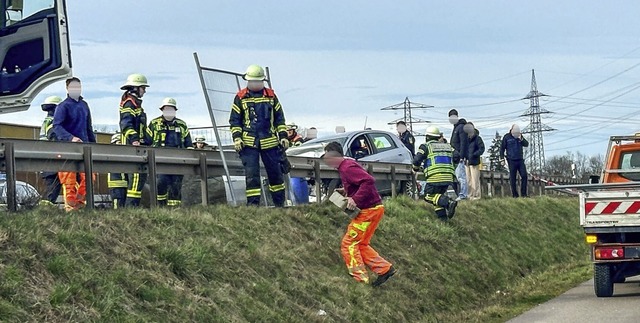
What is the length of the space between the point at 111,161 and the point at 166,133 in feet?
9.21

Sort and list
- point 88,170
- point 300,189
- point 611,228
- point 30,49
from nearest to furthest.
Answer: point 30,49
point 88,170
point 611,228
point 300,189

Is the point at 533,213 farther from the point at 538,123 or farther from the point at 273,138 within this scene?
the point at 538,123

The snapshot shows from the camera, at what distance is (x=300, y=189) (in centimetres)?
1513

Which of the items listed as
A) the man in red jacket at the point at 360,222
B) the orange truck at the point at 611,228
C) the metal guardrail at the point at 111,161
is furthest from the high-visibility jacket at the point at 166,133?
the orange truck at the point at 611,228

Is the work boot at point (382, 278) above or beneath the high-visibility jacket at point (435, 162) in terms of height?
beneath

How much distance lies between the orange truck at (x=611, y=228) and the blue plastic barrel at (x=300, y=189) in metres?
4.37

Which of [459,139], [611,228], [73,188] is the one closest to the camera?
[73,188]

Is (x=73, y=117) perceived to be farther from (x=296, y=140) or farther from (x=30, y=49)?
(x=296, y=140)

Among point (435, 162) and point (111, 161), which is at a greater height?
point (111, 161)

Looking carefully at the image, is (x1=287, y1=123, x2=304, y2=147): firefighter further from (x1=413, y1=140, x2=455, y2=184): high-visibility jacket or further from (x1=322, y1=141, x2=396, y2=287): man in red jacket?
(x1=322, y1=141, x2=396, y2=287): man in red jacket

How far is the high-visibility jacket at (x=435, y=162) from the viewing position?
16.0 metres

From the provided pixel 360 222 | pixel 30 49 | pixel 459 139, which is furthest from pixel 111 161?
pixel 459 139

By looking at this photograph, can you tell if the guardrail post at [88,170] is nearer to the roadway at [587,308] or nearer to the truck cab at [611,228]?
the roadway at [587,308]

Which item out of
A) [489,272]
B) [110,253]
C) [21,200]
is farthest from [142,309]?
[489,272]
